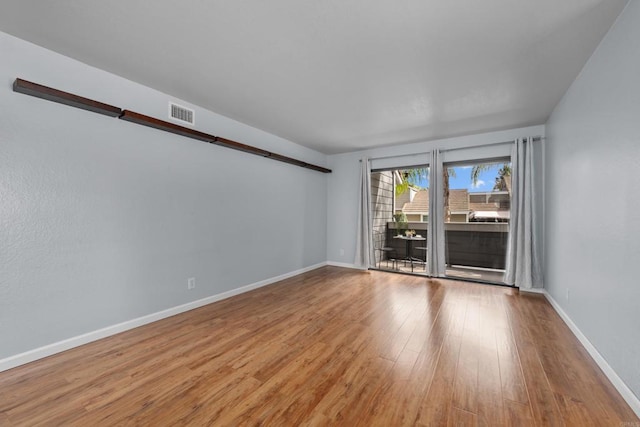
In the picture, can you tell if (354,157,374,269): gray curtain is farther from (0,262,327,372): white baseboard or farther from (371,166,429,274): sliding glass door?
(0,262,327,372): white baseboard

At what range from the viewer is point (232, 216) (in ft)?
12.3

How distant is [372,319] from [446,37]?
2.77 metres

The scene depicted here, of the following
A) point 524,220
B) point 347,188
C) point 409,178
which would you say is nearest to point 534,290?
point 524,220

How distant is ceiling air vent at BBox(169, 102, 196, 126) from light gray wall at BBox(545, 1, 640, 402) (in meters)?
3.94

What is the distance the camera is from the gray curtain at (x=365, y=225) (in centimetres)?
535

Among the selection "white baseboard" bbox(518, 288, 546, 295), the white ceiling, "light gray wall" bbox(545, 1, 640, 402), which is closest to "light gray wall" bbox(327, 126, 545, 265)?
the white ceiling

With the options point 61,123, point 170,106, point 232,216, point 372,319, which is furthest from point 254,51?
point 372,319

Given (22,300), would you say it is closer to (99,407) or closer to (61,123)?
(99,407)

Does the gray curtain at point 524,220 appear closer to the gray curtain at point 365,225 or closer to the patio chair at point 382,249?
the patio chair at point 382,249

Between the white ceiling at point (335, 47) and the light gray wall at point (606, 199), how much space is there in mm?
281

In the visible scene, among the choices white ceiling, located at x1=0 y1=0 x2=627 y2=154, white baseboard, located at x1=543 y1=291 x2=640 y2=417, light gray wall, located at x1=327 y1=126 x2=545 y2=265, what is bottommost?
white baseboard, located at x1=543 y1=291 x2=640 y2=417

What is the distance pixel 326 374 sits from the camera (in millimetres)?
1942

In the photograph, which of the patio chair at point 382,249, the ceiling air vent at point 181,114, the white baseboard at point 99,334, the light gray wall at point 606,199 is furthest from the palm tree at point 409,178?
the ceiling air vent at point 181,114

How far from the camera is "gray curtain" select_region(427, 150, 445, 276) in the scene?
15.1 feet
